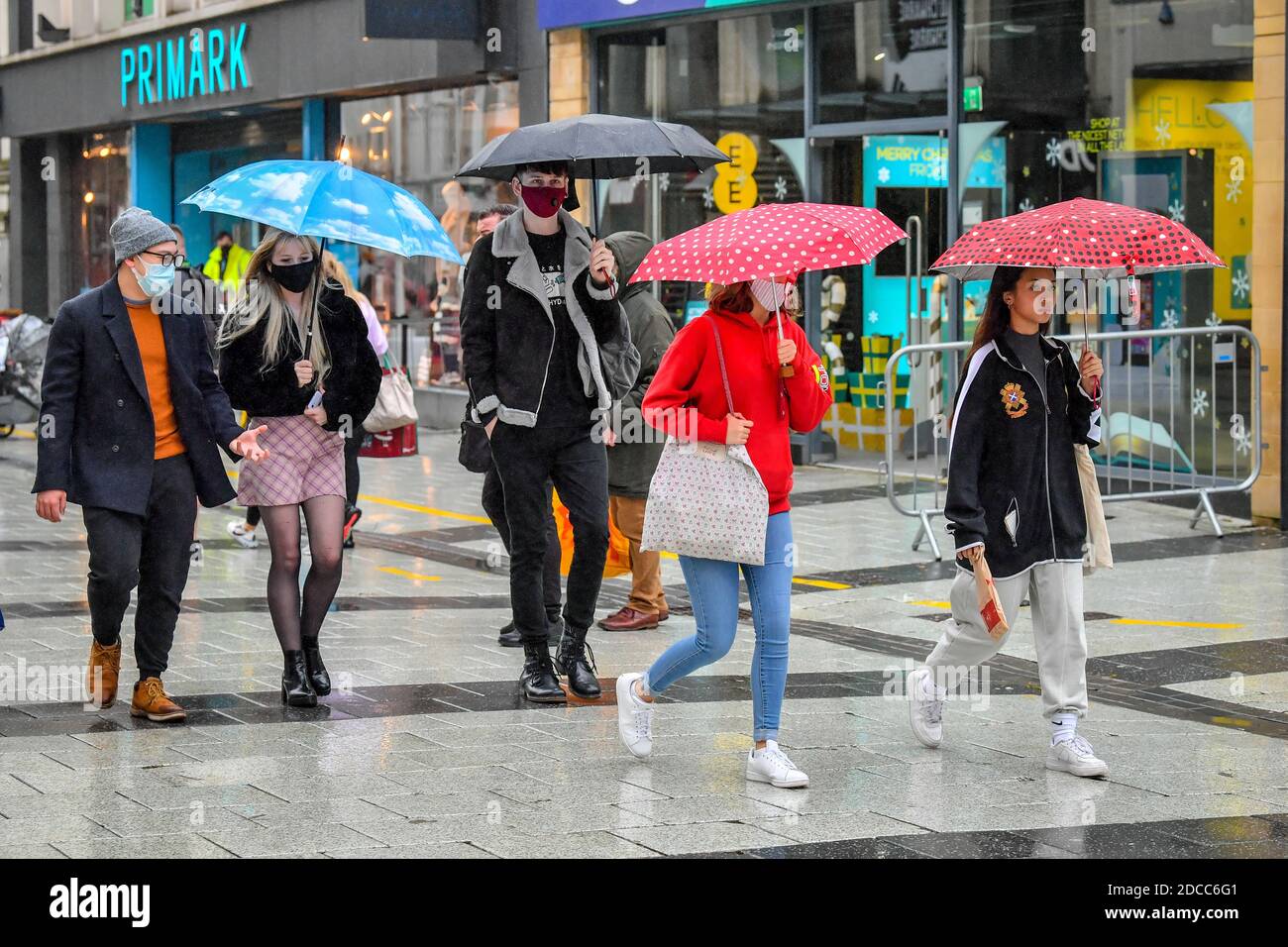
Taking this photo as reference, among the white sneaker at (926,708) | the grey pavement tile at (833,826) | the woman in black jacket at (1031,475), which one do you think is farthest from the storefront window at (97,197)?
the grey pavement tile at (833,826)

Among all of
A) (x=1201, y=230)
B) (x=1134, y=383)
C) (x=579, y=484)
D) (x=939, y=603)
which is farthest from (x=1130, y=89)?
(x=579, y=484)

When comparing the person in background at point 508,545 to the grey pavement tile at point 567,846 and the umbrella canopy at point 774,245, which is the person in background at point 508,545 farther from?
the grey pavement tile at point 567,846

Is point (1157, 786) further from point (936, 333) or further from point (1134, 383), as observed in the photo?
point (936, 333)

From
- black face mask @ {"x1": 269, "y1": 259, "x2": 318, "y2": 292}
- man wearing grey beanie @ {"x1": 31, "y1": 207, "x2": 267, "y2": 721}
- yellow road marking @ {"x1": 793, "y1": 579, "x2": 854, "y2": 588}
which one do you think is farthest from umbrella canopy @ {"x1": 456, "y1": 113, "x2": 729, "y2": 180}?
yellow road marking @ {"x1": 793, "y1": 579, "x2": 854, "y2": 588}

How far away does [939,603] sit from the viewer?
9930mm

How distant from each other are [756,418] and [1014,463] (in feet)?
2.89

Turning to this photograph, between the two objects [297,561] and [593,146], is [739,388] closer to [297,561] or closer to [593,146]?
[593,146]

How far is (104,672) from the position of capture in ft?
23.7

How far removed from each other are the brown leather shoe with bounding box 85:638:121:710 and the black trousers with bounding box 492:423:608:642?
150cm

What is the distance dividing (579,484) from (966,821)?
2.26 meters

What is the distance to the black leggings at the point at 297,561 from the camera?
7.29m

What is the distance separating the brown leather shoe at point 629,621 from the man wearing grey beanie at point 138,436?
8.23ft

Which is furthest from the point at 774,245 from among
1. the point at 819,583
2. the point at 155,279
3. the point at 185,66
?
the point at 185,66

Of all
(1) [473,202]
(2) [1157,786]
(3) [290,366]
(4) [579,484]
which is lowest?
(2) [1157,786]
